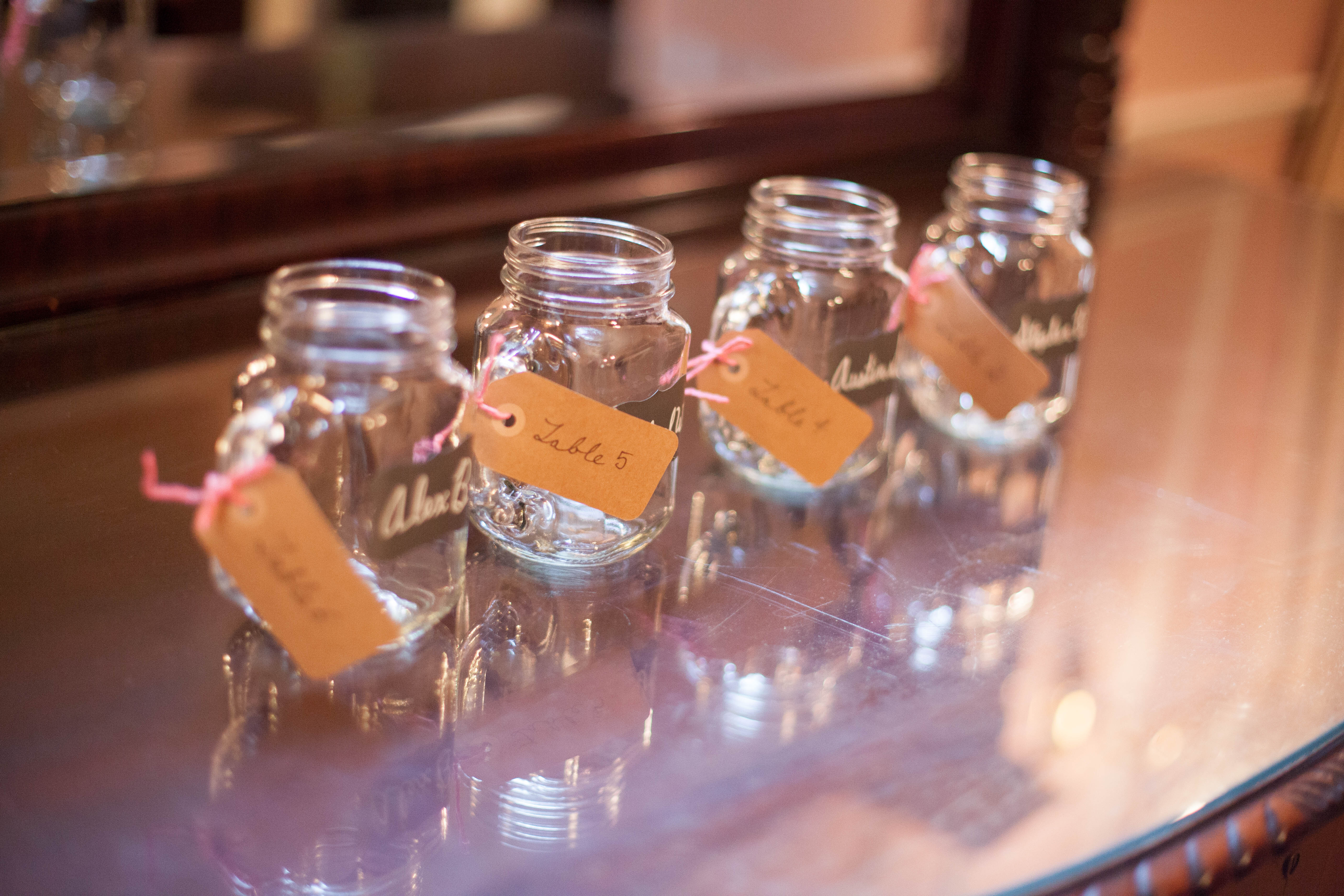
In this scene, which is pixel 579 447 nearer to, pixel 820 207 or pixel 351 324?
pixel 351 324

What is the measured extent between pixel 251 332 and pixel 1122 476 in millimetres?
585

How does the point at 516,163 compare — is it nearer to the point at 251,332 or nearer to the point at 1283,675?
the point at 251,332

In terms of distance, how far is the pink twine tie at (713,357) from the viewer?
71 centimetres

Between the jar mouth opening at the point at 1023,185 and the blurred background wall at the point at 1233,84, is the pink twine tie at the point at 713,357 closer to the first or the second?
the jar mouth opening at the point at 1023,185

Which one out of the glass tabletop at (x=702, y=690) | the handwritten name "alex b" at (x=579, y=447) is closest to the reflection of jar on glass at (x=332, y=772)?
the glass tabletop at (x=702, y=690)

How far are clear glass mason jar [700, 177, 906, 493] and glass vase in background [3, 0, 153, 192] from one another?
0.44m

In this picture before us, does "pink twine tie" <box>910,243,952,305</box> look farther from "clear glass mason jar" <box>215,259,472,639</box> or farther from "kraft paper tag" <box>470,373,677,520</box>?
"clear glass mason jar" <box>215,259,472,639</box>

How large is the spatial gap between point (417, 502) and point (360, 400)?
0.16ft

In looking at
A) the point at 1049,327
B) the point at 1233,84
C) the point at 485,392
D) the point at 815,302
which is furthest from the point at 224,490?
the point at 1233,84

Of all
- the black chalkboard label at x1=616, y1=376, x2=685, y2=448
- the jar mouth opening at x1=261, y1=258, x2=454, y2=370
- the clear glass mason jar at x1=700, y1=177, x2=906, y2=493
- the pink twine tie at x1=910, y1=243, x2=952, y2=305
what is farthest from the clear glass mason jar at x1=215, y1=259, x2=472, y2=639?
the pink twine tie at x1=910, y1=243, x2=952, y2=305

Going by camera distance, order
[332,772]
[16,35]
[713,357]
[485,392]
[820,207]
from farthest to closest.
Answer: [16,35] → [820,207] → [713,357] → [485,392] → [332,772]

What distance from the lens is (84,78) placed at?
100 centimetres

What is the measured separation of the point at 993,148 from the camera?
5.02 feet

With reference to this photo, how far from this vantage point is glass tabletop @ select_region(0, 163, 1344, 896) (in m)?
0.46
